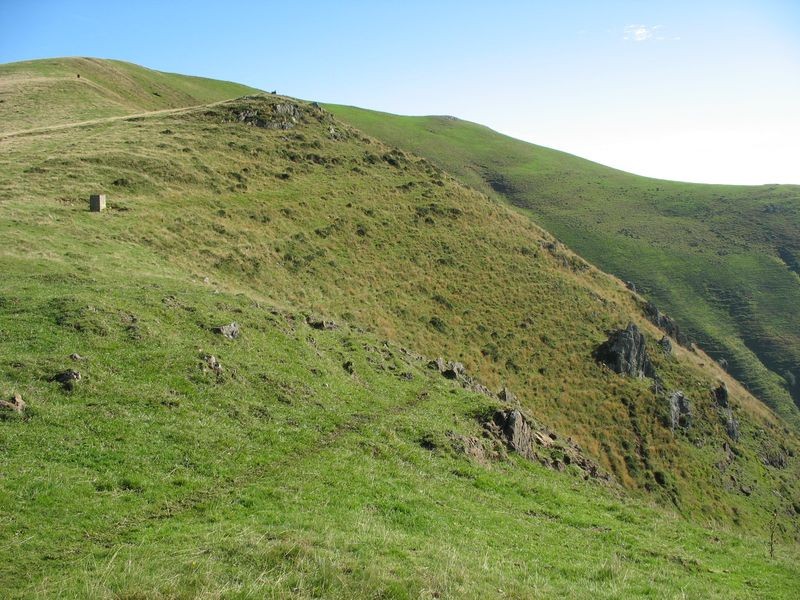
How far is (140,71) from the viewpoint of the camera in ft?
366

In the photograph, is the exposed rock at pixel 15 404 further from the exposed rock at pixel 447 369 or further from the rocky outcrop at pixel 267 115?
the rocky outcrop at pixel 267 115

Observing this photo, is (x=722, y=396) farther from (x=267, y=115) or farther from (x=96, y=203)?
(x=267, y=115)

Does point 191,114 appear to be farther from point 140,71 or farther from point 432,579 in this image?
point 432,579

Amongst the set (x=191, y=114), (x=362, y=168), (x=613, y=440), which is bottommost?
(x=613, y=440)

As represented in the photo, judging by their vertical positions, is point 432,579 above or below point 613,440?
above

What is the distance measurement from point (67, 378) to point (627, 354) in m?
43.7

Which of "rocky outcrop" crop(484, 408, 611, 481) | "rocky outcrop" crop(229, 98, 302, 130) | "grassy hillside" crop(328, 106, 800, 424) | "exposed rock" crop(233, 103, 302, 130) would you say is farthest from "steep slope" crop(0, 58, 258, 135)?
"rocky outcrop" crop(484, 408, 611, 481)

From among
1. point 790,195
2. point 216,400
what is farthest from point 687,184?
point 216,400

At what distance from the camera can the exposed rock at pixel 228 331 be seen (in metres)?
24.9

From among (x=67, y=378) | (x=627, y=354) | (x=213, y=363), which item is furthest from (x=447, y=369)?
(x=627, y=354)

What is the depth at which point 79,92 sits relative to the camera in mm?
80188

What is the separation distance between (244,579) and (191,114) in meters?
71.5

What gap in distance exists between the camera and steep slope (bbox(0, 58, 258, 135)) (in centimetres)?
6944

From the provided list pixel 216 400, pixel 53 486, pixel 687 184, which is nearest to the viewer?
pixel 53 486
